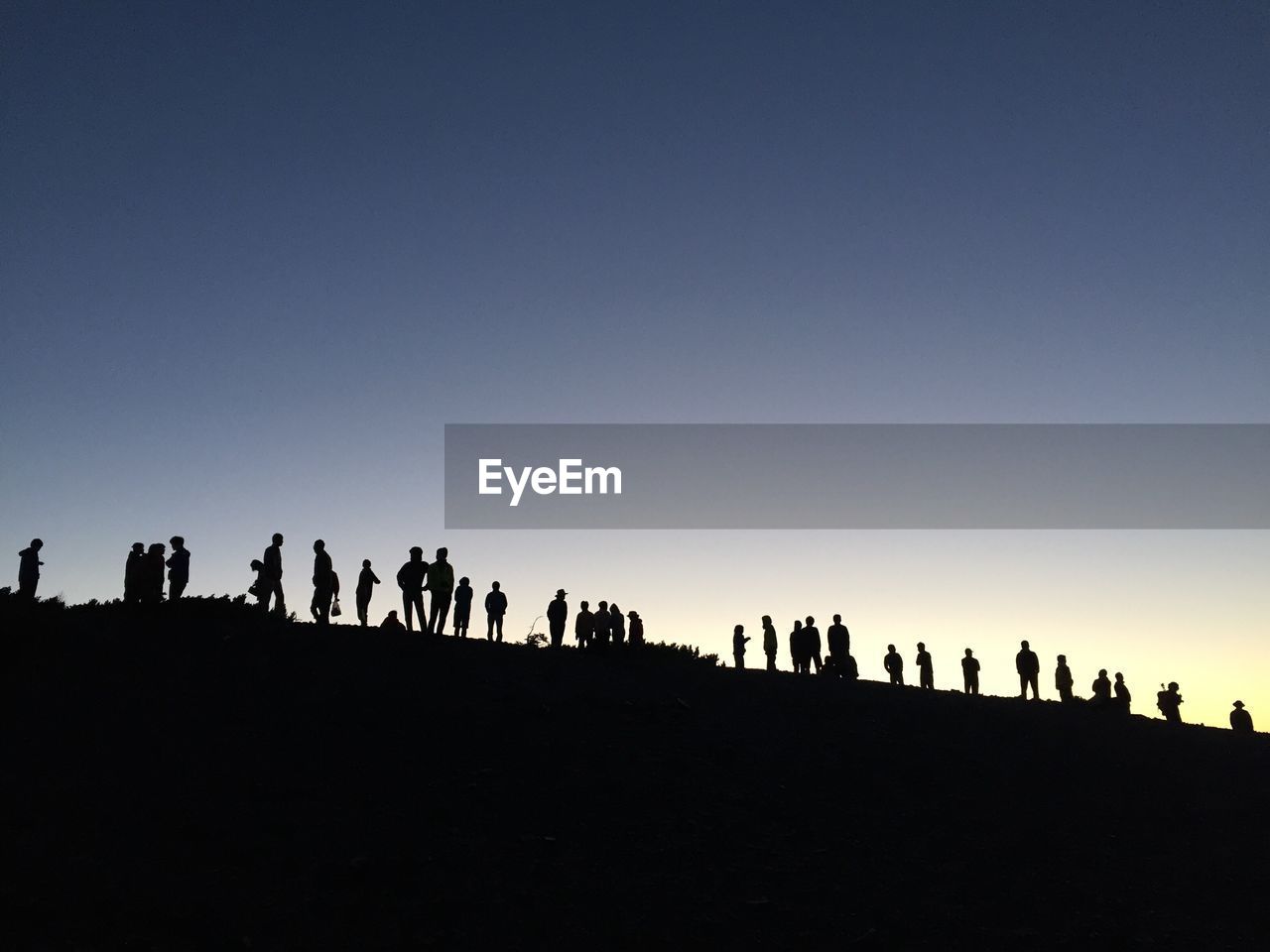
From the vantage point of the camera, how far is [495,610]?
24.8 meters

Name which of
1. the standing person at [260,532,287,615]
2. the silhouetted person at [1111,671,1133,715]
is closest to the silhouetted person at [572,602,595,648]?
the standing person at [260,532,287,615]

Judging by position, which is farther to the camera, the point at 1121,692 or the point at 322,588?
the point at 1121,692

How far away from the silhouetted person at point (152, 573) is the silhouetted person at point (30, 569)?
206 cm

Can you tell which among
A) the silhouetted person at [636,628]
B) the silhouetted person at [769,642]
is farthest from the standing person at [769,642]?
the silhouetted person at [636,628]

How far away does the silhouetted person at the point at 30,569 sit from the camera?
20453mm

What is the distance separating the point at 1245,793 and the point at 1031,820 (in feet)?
19.2

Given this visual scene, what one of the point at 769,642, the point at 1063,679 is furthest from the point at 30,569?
the point at 1063,679

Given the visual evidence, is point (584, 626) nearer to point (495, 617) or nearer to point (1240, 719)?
point (495, 617)

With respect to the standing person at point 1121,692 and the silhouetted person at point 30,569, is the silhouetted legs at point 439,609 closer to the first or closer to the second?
the silhouetted person at point 30,569

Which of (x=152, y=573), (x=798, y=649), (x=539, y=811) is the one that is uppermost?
(x=152, y=573)

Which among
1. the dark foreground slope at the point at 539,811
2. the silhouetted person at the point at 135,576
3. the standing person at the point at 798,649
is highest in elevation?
the silhouetted person at the point at 135,576

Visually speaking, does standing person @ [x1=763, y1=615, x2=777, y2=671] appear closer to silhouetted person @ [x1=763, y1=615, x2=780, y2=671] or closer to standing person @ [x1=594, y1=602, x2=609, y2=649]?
silhouetted person @ [x1=763, y1=615, x2=780, y2=671]

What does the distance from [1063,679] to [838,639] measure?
758 centimetres

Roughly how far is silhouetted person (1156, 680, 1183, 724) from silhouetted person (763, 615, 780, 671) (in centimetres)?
1216
